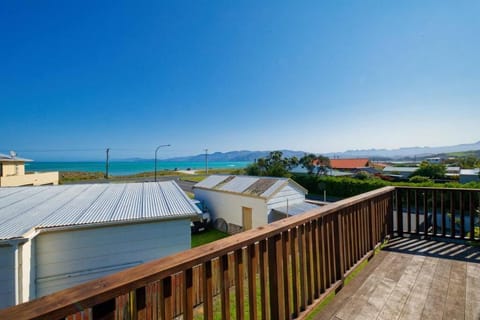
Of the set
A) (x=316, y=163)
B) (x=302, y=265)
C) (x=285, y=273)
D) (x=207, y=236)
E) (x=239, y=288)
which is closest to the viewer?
(x=239, y=288)

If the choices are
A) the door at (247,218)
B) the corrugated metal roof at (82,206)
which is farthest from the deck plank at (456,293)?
the door at (247,218)

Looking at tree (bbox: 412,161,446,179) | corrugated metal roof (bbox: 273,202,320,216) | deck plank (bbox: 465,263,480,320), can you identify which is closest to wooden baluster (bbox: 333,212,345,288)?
deck plank (bbox: 465,263,480,320)

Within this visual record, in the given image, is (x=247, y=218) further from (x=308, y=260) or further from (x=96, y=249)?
(x=308, y=260)

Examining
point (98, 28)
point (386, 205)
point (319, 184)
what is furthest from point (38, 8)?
point (319, 184)

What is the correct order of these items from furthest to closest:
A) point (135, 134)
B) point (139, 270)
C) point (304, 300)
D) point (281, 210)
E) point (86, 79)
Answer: point (135, 134) < point (86, 79) < point (281, 210) < point (304, 300) < point (139, 270)

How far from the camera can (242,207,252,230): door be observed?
9945 mm

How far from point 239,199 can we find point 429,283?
28.2 feet

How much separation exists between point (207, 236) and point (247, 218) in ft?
7.93

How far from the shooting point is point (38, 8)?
6766mm

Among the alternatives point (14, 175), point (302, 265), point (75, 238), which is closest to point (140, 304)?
point (302, 265)

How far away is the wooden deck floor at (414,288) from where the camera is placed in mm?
1757

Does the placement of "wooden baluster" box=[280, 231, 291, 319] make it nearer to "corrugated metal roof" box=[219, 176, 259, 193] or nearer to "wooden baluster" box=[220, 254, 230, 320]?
"wooden baluster" box=[220, 254, 230, 320]

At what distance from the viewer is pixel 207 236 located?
10.8 meters

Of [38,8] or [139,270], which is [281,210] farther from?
[38,8]
